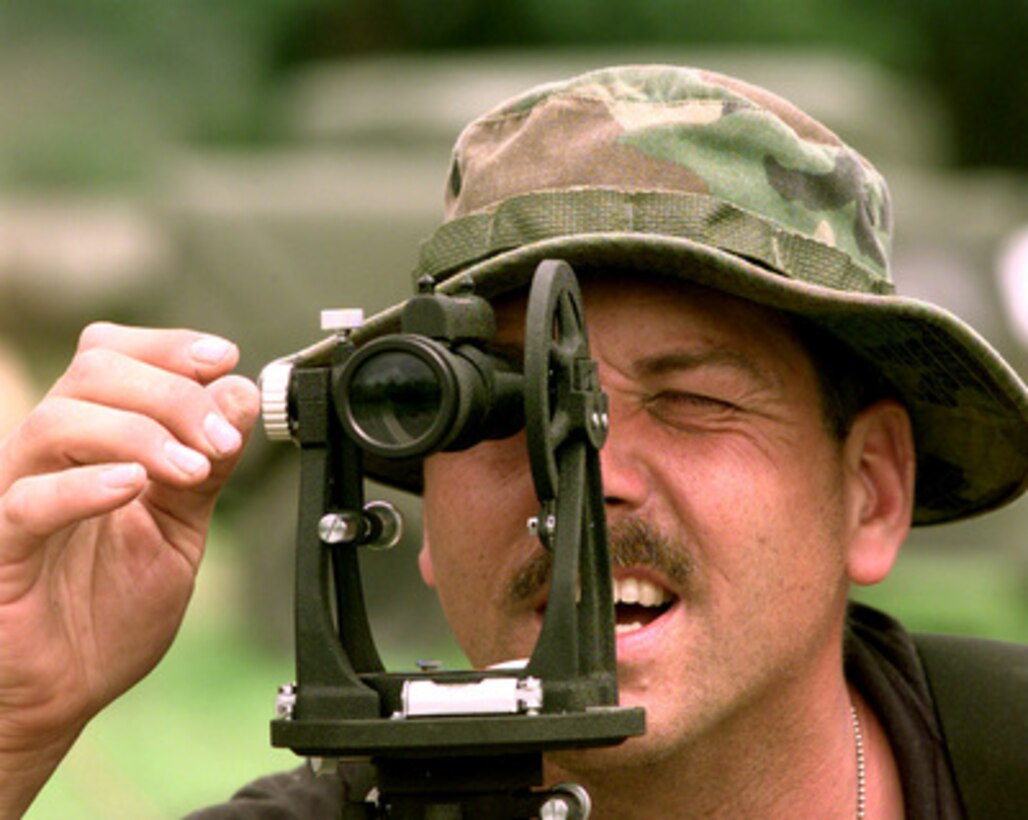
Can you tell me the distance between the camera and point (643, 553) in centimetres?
318

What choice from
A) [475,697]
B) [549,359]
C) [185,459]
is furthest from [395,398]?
[185,459]

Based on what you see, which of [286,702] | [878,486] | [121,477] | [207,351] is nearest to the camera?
[286,702]

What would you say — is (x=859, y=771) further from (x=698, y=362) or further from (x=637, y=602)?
(x=698, y=362)

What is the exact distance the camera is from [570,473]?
2.65m

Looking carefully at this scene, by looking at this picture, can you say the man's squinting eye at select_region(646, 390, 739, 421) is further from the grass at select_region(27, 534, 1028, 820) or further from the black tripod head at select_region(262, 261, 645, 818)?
the grass at select_region(27, 534, 1028, 820)

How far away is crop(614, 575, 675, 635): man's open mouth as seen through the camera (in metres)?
3.19

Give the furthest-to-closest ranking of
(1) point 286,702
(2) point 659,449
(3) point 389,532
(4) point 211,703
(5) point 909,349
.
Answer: (4) point 211,703 < (5) point 909,349 < (2) point 659,449 < (3) point 389,532 < (1) point 286,702

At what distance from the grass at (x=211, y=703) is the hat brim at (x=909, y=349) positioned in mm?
3495

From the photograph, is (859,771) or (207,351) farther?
(859,771)

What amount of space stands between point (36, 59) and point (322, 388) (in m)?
11.9

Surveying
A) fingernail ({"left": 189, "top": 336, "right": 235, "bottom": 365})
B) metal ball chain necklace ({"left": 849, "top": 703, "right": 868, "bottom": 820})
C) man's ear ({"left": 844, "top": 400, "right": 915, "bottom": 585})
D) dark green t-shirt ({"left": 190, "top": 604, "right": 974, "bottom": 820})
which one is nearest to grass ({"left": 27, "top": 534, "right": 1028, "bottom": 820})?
dark green t-shirt ({"left": 190, "top": 604, "right": 974, "bottom": 820})

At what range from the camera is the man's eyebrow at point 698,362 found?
3.30 meters

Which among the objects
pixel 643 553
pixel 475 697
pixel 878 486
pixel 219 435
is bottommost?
pixel 475 697

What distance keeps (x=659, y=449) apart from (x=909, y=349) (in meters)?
0.45
